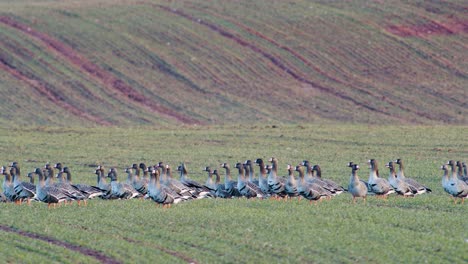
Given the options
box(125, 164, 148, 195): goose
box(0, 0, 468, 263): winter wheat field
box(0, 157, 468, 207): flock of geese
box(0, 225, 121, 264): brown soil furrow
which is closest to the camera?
box(0, 225, 121, 264): brown soil furrow

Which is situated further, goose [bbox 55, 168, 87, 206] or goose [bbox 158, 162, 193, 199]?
goose [bbox 158, 162, 193, 199]

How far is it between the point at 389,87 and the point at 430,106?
5.15 m

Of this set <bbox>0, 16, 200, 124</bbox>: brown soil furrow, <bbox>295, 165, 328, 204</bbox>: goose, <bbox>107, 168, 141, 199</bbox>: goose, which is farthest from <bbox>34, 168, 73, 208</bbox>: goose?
<bbox>0, 16, 200, 124</bbox>: brown soil furrow

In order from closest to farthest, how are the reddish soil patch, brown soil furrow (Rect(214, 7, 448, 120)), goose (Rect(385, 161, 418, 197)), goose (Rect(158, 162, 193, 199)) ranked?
goose (Rect(158, 162, 193, 199)), goose (Rect(385, 161, 418, 197)), brown soil furrow (Rect(214, 7, 448, 120)), the reddish soil patch

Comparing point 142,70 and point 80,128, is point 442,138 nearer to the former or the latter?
point 80,128

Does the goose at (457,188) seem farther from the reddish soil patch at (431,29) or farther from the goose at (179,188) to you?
the reddish soil patch at (431,29)

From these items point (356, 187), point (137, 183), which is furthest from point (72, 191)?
point (356, 187)

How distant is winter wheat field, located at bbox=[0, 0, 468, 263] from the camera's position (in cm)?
2027

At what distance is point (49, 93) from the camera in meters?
67.5

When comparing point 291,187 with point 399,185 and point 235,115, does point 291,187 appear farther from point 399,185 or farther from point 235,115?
point 235,115

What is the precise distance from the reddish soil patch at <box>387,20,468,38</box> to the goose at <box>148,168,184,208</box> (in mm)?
Answer: 57768

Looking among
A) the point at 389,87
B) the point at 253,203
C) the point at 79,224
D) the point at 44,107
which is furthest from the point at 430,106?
the point at 79,224

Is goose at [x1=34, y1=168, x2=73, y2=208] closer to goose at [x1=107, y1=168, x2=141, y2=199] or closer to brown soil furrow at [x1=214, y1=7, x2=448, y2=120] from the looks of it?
goose at [x1=107, y1=168, x2=141, y2=199]

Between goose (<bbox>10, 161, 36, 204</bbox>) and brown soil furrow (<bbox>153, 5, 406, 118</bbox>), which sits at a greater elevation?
goose (<bbox>10, 161, 36, 204</bbox>)
